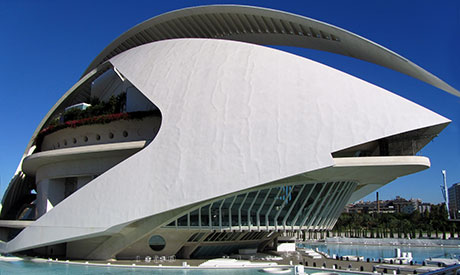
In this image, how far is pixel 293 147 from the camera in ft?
62.1

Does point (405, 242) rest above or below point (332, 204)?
below

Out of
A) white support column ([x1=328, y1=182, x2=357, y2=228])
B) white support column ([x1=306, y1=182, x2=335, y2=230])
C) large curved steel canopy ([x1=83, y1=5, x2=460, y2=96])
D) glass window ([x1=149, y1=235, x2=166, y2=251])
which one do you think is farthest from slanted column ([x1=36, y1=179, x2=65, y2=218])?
white support column ([x1=328, y1=182, x2=357, y2=228])

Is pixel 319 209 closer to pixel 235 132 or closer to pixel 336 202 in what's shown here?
pixel 336 202

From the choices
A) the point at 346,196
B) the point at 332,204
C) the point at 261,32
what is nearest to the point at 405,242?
the point at 346,196

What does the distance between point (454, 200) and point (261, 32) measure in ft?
60.1

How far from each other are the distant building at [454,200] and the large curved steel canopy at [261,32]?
707cm

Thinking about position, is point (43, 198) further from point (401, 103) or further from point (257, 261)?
point (401, 103)

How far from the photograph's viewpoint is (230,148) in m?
20.0

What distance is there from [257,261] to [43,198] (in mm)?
16837

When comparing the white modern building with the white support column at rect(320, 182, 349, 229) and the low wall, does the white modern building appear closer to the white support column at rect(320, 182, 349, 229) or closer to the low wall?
the white support column at rect(320, 182, 349, 229)

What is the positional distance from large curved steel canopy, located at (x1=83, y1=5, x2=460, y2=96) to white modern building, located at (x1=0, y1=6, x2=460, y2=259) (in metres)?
0.13

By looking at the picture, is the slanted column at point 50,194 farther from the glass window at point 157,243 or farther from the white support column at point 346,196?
the white support column at point 346,196

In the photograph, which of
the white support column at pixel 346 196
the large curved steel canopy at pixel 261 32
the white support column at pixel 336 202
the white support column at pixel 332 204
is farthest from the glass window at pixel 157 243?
the large curved steel canopy at pixel 261 32

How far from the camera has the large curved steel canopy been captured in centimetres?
2309
